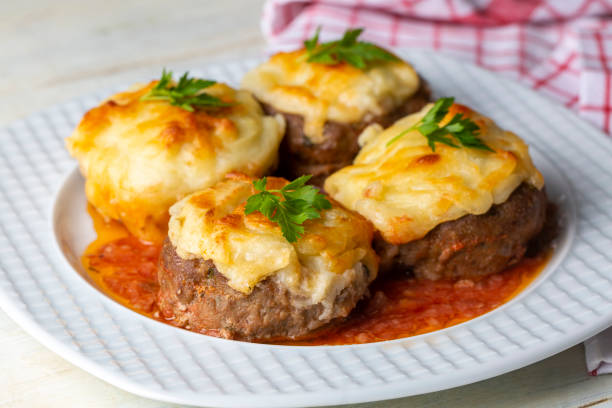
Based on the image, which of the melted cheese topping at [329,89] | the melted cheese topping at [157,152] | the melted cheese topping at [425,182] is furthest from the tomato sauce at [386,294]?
the melted cheese topping at [329,89]

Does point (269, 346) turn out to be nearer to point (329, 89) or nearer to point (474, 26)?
point (329, 89)

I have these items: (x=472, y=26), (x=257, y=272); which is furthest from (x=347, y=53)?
(x=472, y=26)

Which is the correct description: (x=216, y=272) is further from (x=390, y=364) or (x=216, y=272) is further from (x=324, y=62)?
(x=324, y=62)

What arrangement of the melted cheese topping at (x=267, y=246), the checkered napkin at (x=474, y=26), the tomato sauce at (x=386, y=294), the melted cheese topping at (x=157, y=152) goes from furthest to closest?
the checkered napkin at (x=474, y=26) → the melted cheese topping at (x=157, y=152) → the tomato sauce at (x=386, y=294) → the melted cheese topping at (x=267, y=246)

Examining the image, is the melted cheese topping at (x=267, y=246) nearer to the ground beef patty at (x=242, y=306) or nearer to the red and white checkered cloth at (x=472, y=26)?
the ground beef patty at (x=242, y=306)

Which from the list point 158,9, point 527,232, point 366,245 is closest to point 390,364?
point 366,245
